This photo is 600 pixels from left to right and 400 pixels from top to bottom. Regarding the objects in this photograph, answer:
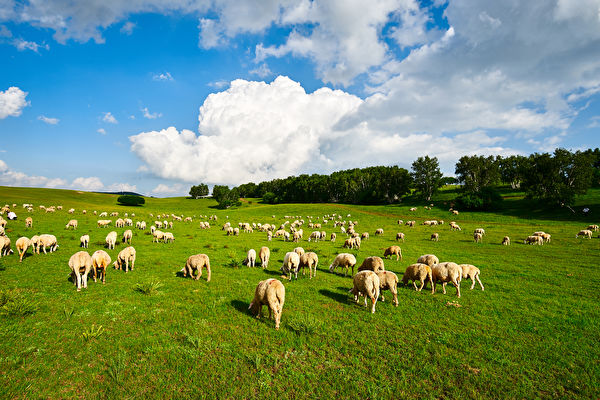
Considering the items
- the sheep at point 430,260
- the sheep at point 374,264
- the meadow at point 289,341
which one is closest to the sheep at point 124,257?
the meadow at point 289,341

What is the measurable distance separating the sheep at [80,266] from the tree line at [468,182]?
278 feet

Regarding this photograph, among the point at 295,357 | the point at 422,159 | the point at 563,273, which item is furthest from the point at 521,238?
the point at 422,159

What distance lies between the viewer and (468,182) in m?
86.6

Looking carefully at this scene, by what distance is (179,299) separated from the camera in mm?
11508

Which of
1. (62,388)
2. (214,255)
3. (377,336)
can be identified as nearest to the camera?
(62,388)

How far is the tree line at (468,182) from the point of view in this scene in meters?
63.8

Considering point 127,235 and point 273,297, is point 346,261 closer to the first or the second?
point 273,297

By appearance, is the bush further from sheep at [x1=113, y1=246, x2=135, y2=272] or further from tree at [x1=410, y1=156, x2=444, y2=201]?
tree at [x1=410, y1=156, x2=444, y2=201]

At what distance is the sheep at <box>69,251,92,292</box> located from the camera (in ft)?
39.0

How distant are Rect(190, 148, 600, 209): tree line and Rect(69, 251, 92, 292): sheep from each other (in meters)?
84.8

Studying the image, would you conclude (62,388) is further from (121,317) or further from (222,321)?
(222,321)

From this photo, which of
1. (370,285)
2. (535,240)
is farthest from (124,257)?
(535,240)

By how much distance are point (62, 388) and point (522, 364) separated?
1319 centimetres

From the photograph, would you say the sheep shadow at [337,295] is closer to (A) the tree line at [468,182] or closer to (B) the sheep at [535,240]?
(B) the sheep at [535,240]
